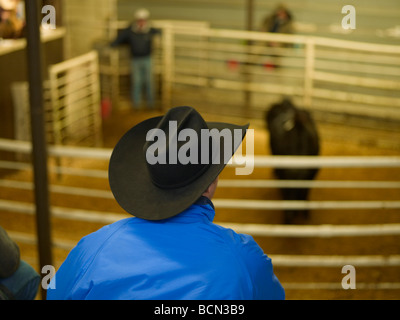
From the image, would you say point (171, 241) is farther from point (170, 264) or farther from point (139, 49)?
point (139, 49)

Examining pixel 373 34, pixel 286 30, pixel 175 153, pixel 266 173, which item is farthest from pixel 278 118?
pixel 175 153

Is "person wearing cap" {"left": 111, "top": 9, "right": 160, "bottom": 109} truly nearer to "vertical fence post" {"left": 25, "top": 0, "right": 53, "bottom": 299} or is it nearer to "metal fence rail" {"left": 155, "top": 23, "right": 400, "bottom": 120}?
"metal fence rail" {"left": 155, "top": 23, "right": 400, "bottom": 120}

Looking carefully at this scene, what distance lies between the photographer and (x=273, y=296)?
155 centimetres

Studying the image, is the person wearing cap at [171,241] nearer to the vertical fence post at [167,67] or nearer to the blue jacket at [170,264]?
the blue jacket at [170,264]

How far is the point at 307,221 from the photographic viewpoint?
5.14 m

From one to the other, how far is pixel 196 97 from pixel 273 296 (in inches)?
293

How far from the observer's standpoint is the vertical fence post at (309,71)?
7.19 metres

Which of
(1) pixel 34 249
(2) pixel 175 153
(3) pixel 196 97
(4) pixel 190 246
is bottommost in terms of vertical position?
(1) pixel 34 249

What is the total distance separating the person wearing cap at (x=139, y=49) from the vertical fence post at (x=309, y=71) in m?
2.18

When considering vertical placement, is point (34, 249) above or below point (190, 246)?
below

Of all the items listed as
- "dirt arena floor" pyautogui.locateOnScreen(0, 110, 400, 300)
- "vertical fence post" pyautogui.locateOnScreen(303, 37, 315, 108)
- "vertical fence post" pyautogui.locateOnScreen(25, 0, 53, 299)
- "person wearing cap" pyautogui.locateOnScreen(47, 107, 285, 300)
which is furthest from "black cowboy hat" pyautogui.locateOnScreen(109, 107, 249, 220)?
"vertical fence post" pyautogui.locateOnScreen(303, 37, 315, 108)

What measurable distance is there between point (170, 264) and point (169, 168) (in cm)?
25

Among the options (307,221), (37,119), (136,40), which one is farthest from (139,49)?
(37,119)
